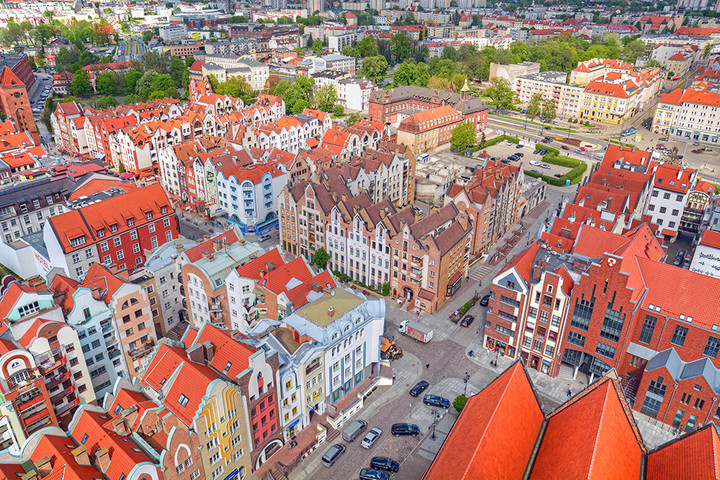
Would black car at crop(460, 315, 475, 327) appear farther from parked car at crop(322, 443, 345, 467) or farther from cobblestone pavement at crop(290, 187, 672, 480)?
parked car at crop(322, 443, 345, 467)

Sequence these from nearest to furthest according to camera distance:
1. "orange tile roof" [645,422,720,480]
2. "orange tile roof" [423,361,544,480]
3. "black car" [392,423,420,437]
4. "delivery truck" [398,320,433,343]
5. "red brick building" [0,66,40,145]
Result: "orange tile roof" [645,422,720,480], "orange tile roof" [423,361,544,480], "black car" [392,423,420,437], "delivery truck" [398,320,433,343], "red brick building" [0,66,40,145]

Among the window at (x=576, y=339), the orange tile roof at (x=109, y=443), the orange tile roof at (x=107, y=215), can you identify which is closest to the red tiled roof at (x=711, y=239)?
the window at (x=576, y=339)

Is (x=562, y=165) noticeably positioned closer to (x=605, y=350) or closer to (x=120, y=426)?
(x=605, y=350)

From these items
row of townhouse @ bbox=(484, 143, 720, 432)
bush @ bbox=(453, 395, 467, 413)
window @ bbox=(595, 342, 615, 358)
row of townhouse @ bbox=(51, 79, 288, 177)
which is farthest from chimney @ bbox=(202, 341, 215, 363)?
row of townhouse @ bbox=(51, 79, 288, 177)

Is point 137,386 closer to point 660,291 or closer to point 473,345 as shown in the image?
point 473,345

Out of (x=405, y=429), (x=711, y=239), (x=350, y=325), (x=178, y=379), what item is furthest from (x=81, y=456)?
(x=711, y=239)

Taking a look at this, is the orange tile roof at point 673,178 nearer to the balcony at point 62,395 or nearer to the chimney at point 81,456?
the chimney at point 81,456
